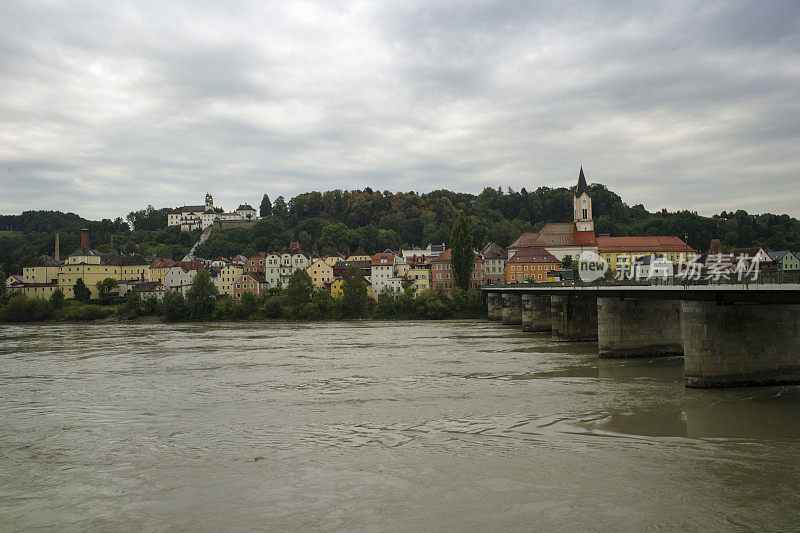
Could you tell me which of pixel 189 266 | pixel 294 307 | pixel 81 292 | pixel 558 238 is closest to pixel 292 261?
pixel 189 266

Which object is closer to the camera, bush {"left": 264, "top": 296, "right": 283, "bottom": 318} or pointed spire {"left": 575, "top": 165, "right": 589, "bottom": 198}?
bush {"left": 264, "top": 296, "right": 283, "bottom": 318}

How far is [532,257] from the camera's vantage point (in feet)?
323

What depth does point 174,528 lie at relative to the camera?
35.0ft

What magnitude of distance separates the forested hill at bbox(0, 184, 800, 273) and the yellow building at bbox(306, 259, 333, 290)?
79.5 feet

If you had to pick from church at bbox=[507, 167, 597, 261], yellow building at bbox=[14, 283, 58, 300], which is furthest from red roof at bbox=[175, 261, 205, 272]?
church at bbox=[507, 167, 597, 261]

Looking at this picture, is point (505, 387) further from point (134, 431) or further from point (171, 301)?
point (171, 301)

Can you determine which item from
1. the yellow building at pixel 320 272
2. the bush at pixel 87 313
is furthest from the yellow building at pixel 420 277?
the bush at pixel 87 313

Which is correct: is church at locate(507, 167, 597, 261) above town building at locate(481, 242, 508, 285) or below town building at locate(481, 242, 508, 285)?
above

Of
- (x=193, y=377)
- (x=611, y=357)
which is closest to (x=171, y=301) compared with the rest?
(x=193, y=377)

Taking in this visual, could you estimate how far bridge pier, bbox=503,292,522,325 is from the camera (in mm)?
63469

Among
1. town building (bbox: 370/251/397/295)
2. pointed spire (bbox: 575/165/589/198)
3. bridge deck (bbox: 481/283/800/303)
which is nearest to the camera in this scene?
bridge deck (bbox: 481/283/800/303)

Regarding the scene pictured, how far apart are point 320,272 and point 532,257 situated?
33599 mm

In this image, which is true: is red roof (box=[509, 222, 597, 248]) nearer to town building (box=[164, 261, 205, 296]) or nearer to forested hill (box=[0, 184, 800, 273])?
forested hill (box=[0, 184, 800, 273])

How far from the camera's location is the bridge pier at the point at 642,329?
1278 inches
